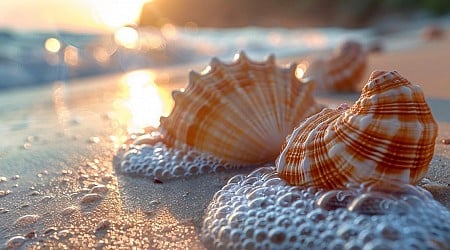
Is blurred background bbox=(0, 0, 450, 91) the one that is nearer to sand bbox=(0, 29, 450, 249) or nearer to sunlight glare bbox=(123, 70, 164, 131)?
sunlight glare bbox=(123, 70, 164, 131)

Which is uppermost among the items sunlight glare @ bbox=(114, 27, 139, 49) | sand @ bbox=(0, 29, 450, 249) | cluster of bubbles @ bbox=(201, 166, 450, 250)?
sunlight glare @ bbox=(114, 27, 139, 49)

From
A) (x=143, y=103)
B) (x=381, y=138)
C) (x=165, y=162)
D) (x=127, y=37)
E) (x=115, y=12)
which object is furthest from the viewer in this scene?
(x=115, y=12)

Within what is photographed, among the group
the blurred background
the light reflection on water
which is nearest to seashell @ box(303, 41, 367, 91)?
the light reflection on water

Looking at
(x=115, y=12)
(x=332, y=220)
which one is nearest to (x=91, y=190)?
(x=332, y=220)

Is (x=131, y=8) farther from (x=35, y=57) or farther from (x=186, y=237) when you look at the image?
(x=186, y=237)

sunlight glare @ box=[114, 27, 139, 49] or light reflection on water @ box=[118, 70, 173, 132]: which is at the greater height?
sunlight glare @ box=[114, 27, 139, 49]

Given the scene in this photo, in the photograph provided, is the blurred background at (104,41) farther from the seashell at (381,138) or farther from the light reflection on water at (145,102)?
the seashell at (381,138)

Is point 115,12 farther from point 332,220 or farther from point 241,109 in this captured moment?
point 332,220

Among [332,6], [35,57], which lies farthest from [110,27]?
[332,6]
